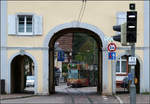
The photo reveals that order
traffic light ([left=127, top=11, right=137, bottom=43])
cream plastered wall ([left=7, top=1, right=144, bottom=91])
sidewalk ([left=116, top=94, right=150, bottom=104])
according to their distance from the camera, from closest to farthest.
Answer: traffic light ([left=127, top=11, right=137, bottom=43])
sidewalk ([left=116, top=94, right=150, bottom=104])
cream plastered wall ([left=7, top=1, right=144, bottom=91])

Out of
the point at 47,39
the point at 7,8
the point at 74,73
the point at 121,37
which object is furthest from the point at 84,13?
the point at 74,73

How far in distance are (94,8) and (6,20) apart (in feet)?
19.4

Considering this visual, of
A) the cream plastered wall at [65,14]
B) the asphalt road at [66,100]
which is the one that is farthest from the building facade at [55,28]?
the asphalt road at [66,100]

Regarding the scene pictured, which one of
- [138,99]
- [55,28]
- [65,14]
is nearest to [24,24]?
[55,28]

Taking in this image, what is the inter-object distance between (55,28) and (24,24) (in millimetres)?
2113

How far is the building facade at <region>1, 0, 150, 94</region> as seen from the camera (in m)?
23.7

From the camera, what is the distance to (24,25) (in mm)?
24016

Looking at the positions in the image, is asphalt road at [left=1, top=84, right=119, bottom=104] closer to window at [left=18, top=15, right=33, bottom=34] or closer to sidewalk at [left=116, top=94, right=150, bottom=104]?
sidewalk at [left=116, top=94, right=150, bottom=104]

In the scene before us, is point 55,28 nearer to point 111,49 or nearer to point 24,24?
point 24,24

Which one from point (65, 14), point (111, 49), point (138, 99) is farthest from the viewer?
point (65, 14)

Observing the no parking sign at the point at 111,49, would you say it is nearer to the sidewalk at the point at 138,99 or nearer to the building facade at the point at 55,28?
the sidewalk at the point at 138,99

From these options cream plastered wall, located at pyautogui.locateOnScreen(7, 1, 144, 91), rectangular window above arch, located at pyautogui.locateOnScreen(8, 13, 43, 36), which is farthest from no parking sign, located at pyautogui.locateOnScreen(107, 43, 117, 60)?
rectangular window above arch, located at pyautogui.locateOnScreen(8, 13, 43, 36)

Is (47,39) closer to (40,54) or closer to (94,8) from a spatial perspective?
(40,54)

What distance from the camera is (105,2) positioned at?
23891mm
